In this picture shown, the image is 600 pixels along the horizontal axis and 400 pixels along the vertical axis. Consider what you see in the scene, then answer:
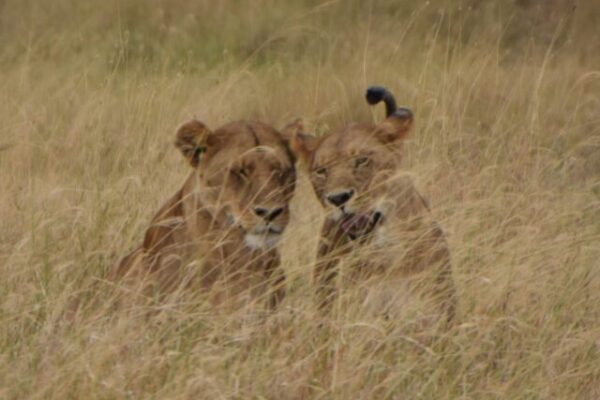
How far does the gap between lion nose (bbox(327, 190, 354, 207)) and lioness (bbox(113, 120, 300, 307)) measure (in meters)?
0.14

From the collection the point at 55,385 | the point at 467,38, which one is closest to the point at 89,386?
the point at 55,385

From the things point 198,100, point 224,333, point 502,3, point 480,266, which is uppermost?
point 224,333

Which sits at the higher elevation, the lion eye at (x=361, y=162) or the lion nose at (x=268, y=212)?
the lion nose at (x=268, y=212)

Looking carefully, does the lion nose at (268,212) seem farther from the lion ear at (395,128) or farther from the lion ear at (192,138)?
the lion ear at (395,128)

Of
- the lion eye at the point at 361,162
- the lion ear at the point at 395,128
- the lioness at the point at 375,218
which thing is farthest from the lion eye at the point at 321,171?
the lion ear at the point at 395,128

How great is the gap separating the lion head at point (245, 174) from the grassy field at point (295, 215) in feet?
0.76

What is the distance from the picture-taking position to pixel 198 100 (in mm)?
9516

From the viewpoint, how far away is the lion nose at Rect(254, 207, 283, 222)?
18.3 ft

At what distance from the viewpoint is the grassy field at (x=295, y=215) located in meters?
5.29

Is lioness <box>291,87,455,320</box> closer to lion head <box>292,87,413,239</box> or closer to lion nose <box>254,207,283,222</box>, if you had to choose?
lion head <box>292,87,413,239</box>

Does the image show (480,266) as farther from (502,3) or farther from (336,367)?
(502,3)

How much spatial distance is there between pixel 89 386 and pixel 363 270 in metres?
1.25

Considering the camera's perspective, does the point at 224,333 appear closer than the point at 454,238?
Yes

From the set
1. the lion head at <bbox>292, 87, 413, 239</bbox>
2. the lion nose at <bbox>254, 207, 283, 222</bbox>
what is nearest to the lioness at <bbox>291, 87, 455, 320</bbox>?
the lion head at <bbox>292, 87, 413, 239</bbox>
